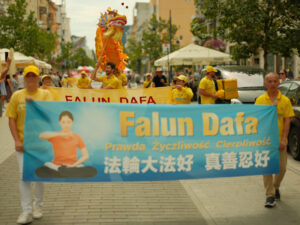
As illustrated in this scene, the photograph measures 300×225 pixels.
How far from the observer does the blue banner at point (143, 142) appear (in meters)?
5.34

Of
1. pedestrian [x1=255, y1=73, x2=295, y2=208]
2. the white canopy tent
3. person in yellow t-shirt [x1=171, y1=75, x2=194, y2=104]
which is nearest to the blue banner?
pedestrian [x1=255, y1=73, x2=295, y2=208]

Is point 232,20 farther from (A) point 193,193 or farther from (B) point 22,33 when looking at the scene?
(B) point 22,33

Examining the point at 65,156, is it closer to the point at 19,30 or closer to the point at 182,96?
the point at 182,96

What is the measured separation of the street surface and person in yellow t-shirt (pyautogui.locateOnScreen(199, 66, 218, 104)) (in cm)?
348

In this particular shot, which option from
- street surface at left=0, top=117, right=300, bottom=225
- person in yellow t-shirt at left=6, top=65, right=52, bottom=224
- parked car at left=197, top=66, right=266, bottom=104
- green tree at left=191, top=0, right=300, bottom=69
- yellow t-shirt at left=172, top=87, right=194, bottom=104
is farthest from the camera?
green tree at left=191, top=0, right=300, bottom=69

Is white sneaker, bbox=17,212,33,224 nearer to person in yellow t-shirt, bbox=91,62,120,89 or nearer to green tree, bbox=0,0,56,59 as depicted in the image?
person in yellow t-shirt, bbox=91,62,120,89

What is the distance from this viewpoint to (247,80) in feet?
48.2

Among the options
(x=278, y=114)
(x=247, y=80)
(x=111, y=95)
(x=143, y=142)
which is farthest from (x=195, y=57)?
(x=143, y=142)

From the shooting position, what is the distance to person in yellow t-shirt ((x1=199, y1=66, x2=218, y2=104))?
36.6ft

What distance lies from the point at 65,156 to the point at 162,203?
176 centimetres

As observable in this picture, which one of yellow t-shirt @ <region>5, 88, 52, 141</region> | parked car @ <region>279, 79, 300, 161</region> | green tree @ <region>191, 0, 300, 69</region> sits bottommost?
parked car @ <region>279, 79, 300, 161</region>

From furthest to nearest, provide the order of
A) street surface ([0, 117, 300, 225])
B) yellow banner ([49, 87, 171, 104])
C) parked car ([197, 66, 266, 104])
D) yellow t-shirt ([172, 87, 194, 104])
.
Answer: parked car ([197, 66, 266, 104]) < yellow t-shirt ([172, 87, 194, 104]) < yellow banner ([49, 87, 171, 104]) < street surface ([0, 117, 300, 225])

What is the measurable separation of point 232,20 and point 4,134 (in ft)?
32.8

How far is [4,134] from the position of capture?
1391cm
